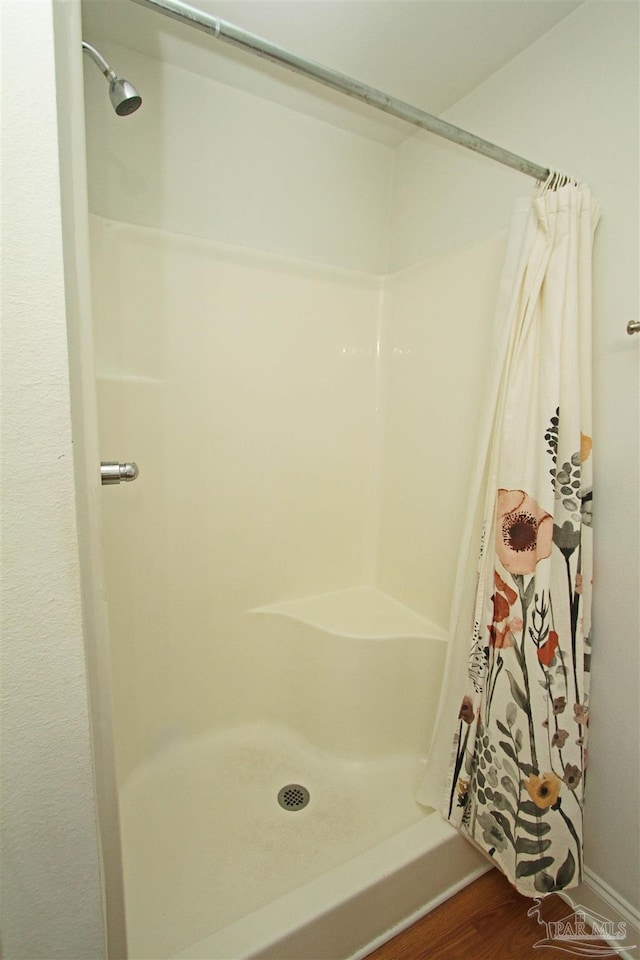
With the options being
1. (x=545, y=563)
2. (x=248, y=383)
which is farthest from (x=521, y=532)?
(x=248, y=383)

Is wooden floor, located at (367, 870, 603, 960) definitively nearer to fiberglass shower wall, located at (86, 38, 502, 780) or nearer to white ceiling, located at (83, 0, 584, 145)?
fiberglass shower wall, located at (86, 38, 502, 780)

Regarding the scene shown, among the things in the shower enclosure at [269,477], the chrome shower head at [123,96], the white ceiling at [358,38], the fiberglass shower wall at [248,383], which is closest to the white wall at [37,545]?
the chrome shower head at [123,96]

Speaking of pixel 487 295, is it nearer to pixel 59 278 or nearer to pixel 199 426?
pixel 199 426

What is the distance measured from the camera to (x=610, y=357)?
1.09m

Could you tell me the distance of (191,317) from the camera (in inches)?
57.4

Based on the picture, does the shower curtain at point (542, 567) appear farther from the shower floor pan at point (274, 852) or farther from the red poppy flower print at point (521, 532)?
the shower floor pan at point (274, 852)

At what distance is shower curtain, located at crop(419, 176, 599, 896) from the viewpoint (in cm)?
107

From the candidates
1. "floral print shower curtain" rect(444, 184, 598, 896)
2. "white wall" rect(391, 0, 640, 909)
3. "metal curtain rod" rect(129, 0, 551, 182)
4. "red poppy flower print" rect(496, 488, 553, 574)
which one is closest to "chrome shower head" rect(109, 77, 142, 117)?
"metal curtain rod" rect(129, 0, 551, 182)

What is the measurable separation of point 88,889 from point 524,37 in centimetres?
201

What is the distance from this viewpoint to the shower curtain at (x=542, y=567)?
107 cm

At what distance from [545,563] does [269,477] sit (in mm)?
952

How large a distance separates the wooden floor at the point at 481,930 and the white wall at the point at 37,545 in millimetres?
939
